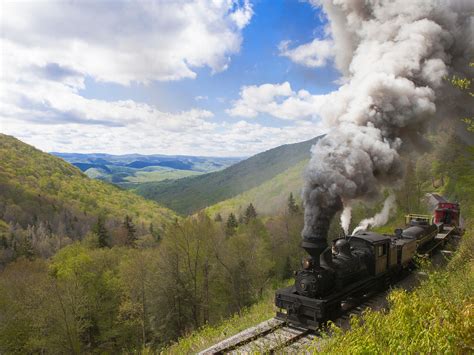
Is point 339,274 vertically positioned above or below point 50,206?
above

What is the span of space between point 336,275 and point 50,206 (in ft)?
369

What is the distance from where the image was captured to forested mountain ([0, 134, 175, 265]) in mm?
70750

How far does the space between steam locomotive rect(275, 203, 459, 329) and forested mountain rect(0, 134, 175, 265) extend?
47498 millimetres

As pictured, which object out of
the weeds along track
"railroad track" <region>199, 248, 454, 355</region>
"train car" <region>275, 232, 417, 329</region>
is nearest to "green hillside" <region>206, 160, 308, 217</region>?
"train car" <region>275, 232, 417, 329</region>

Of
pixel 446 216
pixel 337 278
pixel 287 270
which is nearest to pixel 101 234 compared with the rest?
pixel 287 270

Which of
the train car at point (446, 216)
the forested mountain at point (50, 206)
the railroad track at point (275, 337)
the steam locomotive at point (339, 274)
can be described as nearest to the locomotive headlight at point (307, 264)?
the steam locomotive at point (339, 274)

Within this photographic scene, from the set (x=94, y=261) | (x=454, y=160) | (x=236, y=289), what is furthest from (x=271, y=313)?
(x=454, y=160)

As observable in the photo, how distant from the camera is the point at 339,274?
40.1 feet

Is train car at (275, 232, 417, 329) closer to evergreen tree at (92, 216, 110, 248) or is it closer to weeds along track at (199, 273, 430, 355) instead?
weeds along track at (199, 273, 430, 355)

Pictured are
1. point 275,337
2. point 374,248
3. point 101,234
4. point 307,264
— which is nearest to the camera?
point 275,337

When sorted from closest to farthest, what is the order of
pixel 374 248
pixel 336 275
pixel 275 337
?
1. pixel 275 337
2. pixel 336 275
3. pixel 374 248

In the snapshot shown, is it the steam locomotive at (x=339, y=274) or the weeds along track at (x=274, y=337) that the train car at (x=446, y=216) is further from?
the weeds along track at (x=274, y=337)

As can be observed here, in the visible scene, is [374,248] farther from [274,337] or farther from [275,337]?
[275,337]

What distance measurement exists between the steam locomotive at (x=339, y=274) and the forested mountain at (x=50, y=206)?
47.5 meters
